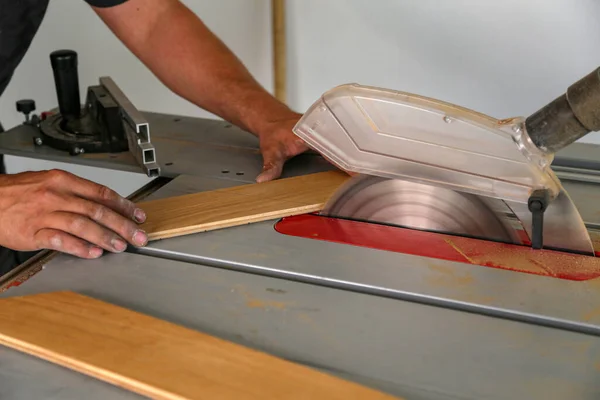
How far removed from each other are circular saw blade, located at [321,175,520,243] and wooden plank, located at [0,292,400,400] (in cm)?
45

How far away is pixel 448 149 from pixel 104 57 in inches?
73.0

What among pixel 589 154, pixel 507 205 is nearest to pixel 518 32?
pixel 589 154

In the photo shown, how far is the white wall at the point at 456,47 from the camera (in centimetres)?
261

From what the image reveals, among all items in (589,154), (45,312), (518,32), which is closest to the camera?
(45,312)

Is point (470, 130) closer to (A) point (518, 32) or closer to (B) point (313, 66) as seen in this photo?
(A) point (518, 32)

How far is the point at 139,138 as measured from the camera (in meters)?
1.49

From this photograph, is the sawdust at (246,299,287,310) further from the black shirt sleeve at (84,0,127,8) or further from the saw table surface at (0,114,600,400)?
the black shirt sleeve at (84,0,127,8)

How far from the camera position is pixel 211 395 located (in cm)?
79

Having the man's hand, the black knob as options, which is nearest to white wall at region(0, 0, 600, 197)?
the black knob

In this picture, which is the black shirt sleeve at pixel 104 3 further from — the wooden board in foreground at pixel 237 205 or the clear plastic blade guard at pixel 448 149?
the clear plastic blade guard at pixel 448 149

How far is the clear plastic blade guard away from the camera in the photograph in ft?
3.51

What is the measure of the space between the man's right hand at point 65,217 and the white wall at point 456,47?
1.93 meters

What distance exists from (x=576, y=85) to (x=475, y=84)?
189 cm

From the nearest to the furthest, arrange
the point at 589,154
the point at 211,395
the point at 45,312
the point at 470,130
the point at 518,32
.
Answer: the point at 211,395
the point at 45,312
the point at 470,130
the point at 589,154
the point at 518,32
